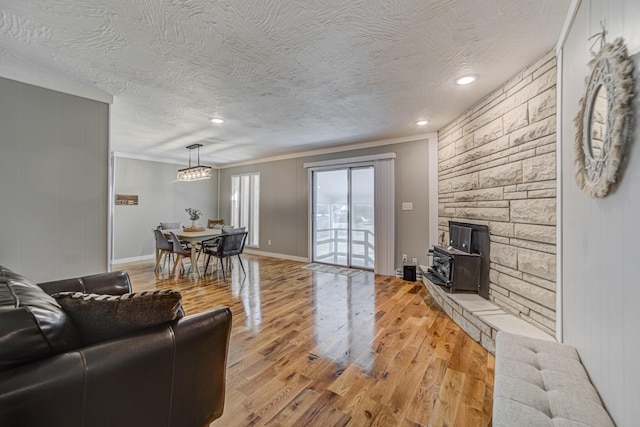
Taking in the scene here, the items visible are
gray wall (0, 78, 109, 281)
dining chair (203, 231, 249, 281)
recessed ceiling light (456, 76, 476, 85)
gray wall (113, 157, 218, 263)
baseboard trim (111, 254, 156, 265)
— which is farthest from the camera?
gray wall (113, 157, 218, 263)

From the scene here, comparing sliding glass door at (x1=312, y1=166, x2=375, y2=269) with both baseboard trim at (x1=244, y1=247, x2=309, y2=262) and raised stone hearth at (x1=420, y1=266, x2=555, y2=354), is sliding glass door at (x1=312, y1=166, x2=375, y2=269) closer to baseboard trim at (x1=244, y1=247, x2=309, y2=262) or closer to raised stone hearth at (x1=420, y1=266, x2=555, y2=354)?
baseboard trim at (x1=244, y1=247, x2=309, y2=262)

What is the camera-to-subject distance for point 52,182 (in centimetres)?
253

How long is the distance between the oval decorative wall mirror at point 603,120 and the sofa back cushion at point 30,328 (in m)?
2.21

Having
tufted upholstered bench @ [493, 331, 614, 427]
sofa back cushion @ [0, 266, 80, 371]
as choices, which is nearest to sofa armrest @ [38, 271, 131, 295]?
sofa back cushion @ [0, 266, 80, 371]

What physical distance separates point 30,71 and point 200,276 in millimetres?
3273

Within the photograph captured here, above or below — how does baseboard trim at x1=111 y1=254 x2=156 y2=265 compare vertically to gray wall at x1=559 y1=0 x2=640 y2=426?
below

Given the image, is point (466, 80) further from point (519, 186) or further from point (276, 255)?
point (276, 255)

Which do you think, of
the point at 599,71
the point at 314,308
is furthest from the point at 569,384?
the point at 314,308

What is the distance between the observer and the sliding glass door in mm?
5043

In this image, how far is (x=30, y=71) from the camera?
231 centimetres

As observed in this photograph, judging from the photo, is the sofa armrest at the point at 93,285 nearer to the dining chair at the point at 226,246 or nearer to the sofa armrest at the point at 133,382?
the sofa armrest at the point at 133,382

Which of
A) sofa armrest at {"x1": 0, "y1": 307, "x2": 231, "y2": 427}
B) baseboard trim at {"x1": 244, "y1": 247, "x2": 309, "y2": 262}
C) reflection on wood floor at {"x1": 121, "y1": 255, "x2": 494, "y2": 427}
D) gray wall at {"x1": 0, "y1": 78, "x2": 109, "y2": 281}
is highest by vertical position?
gray wall at {"x1": 0, "y1": 78, "x2": 109, "y2": 281}

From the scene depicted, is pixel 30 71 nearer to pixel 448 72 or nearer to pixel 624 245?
pixel 448 72

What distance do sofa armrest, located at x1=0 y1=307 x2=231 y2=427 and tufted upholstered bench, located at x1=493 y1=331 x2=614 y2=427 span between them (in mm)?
1237
